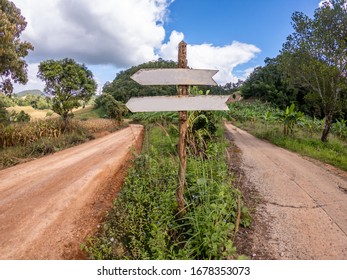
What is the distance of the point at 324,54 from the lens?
12.9 metres

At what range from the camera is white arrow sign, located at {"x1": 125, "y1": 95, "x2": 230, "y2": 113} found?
3.45 meters

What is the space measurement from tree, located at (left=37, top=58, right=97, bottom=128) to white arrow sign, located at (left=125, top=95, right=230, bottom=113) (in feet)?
47.0

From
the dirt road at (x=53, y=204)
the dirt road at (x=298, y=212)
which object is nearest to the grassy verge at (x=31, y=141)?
the dirt road at (x=53, y=204)

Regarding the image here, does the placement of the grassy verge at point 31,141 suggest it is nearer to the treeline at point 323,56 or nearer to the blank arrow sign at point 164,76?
the blank arrow sign at point 164,76

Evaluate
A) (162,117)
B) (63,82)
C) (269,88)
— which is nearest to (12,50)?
(63,82)

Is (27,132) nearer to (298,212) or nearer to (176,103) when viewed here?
(176,103)

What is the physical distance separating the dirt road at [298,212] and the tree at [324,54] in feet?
23.1

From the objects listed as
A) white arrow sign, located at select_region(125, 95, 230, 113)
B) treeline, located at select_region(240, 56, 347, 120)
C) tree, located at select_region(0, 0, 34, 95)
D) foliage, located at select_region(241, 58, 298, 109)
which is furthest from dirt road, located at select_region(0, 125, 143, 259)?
foliage, located at select_region(241, 58, 298, 109)

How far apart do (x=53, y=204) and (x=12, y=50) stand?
1200cm

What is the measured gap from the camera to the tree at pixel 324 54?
40.1 feet

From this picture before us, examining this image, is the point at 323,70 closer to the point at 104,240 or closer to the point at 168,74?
the point at 168,74

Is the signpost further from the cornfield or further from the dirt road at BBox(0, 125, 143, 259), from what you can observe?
the cornfield
